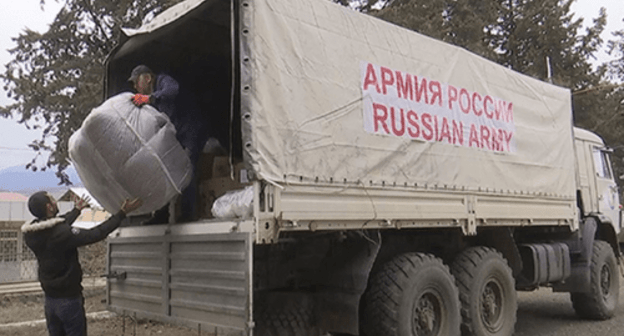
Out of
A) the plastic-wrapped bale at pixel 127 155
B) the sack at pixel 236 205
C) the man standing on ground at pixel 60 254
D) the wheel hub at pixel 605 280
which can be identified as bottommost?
the wheel hub at pixel 605 280

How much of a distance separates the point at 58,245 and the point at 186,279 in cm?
107

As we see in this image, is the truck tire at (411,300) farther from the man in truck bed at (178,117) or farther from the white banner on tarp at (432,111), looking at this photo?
the man in truck bed at (178,117)

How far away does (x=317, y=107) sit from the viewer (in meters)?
4.70

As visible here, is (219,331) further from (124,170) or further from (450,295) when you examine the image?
(450,295)

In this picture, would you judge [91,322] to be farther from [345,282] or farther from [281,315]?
[345,282]

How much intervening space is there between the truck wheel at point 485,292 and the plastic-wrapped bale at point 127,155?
3159 mm

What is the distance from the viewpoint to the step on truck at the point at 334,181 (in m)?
4.32

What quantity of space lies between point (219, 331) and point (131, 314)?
1.47 metres

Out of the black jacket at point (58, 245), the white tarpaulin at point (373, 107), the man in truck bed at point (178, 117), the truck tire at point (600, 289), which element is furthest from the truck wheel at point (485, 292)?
the black jacket at point (58, 245)

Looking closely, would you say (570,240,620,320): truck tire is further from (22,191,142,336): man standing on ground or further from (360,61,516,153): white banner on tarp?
(22,191,142,336): man standing on ground

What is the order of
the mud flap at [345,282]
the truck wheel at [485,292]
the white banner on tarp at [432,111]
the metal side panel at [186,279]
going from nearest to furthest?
1. the metal side panel at [186,279]
2. the mud flap at [345,282]
3. the white banner on tarp at [432,111]
4. the truck wheel at [485,292]

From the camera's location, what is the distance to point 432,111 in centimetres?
577

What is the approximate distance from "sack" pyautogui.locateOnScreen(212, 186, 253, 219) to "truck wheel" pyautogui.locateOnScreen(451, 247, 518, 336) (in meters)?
2.87

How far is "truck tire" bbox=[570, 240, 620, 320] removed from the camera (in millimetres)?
8398
